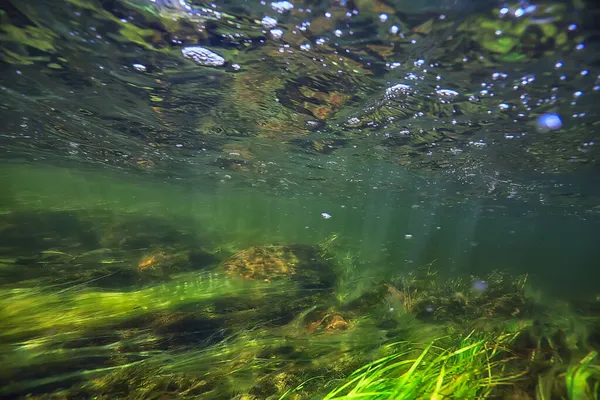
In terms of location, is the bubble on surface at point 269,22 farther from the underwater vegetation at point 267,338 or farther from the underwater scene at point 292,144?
the underwater vegetation at point 267,338

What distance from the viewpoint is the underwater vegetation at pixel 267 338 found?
3383 mm

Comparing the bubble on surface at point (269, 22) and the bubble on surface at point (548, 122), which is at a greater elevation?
the bubble on surface at point (269, 22)

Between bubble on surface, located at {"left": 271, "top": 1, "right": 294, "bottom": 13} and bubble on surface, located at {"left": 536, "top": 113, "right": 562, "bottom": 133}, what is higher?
bubble on surface, located at {"left": 271, "top": 1, "right": 294, "bottom": 13}

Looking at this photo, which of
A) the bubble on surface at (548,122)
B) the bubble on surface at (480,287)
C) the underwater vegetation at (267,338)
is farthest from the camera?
the bubble on surface at (480,287)

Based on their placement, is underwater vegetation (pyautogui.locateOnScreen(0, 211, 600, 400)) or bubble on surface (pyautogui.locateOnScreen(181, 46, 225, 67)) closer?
underwater vegetation (pyautogui.locateOnScreen(0, 211, 600, 400))

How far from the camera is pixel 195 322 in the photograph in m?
6.40

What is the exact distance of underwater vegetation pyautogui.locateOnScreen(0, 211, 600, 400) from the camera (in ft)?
11.1

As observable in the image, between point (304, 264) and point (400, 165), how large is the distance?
9.90m

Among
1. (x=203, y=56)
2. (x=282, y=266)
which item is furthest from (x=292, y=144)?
(x=203, y=56)

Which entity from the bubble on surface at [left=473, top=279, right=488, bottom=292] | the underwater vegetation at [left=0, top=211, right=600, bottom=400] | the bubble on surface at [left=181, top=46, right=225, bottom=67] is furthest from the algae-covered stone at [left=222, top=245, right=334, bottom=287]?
the bubble on surface at [left=181, top=46, right=225, bottom=67]

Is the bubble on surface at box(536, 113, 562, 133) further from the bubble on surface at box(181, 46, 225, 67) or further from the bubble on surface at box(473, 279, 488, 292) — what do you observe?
the bubble on surface at box(181, 46, 225, 67)

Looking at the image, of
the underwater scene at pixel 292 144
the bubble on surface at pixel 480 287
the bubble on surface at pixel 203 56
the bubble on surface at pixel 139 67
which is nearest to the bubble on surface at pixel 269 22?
the underwater scene at pixel 292 144

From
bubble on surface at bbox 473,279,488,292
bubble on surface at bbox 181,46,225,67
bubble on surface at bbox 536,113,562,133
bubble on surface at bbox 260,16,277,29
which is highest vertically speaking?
bubble on surface at bbox 181,46,225,67

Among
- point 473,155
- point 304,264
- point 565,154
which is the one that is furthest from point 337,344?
point 565,154
